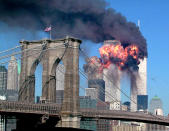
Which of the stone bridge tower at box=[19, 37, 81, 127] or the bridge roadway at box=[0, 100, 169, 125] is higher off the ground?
the stone bridge tower at box=[19, 37, 81, 127]

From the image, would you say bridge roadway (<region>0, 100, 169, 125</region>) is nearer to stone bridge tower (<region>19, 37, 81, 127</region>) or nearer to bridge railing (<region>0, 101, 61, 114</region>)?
bridge railing (<region>0, 101, 61, 114</region>)

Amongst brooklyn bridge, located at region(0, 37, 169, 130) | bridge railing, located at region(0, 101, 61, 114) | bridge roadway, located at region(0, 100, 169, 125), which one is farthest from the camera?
brooklyn bridge, located at region(0, 37, 169, 130)

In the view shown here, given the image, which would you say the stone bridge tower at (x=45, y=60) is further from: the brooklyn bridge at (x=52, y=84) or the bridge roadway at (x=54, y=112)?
the bridge roadway at (x=54, y=112)

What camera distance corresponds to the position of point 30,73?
252 ft

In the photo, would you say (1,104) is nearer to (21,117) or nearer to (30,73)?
(21,117)

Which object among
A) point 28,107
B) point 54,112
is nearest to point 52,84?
point 54,112

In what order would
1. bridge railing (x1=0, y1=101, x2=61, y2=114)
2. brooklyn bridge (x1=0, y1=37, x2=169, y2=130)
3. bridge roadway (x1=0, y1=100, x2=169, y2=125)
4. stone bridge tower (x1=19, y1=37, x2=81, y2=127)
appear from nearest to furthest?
1. bridge railing (x1=0, y1=101, x2=61, y2=114)
2. bridge roadway (x1=0, y1=100, x2=169, y2=125)
3. brooklyn bridge (x1=0, y1=37, x2=169, y2=130)
4. stone bridge tower (x1=19, y1=37, x2=81, y2=127)

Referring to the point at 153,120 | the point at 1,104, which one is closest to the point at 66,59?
the point at 1,104

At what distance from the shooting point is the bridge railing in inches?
2329

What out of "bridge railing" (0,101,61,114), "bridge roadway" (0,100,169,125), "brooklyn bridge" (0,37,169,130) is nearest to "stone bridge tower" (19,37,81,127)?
"brooklyn bridge" (0,37,169,130)

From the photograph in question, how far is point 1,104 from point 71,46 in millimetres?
19494

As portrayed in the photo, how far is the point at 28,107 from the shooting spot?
6356 cm

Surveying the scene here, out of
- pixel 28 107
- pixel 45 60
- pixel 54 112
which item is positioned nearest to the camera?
pixel 28 107

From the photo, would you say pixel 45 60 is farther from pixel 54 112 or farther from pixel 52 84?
pixel 54 112
